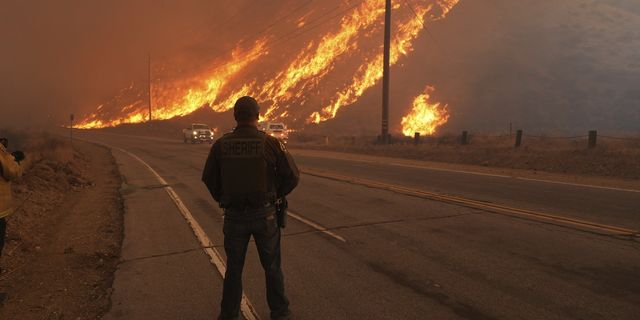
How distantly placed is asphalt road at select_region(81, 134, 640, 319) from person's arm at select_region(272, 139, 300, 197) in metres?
1.30

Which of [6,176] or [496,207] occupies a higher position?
[6,176]

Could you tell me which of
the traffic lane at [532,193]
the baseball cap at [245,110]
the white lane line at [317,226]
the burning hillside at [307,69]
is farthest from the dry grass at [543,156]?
the burning hillside at [307,69]

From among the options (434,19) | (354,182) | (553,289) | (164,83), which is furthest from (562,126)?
(164,83)

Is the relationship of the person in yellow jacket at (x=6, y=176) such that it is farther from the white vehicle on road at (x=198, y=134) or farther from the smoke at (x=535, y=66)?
the smoke at (x=535, y=66)

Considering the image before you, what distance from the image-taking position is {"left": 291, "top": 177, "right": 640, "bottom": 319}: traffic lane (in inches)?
172

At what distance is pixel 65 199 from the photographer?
11.9 m

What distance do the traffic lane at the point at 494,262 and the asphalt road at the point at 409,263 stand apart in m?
0.02

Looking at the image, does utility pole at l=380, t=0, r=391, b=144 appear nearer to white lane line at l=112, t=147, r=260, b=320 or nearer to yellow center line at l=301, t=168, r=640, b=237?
yellow center line at l=301, t=168, r=640, b=237

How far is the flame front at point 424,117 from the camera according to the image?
4597cm

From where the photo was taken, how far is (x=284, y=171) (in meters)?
3.77

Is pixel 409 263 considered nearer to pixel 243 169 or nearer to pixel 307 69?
pixel 243 169

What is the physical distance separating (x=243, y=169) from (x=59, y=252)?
4738 mm

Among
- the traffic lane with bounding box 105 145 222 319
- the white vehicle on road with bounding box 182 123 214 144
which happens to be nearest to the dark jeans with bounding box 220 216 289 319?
the traffic lane with bounding box 105 145 222 319

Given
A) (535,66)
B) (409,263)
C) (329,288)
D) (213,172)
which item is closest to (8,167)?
(213,172)
